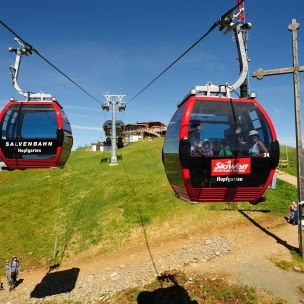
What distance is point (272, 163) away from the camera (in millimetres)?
6805

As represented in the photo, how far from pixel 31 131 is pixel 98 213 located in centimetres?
1536

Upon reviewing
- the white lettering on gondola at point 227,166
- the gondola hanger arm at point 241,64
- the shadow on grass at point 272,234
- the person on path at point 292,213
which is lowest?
the shadow on grass at point 272,234

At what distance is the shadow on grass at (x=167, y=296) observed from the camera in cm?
1284

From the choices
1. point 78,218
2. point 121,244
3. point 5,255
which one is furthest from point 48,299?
point 78,218

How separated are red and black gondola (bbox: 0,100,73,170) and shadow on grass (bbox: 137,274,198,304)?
787cm

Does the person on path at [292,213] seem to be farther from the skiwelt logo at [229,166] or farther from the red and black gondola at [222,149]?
the skiwelt logo at [229,166]

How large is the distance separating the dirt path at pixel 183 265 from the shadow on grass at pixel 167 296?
1225 millimetres

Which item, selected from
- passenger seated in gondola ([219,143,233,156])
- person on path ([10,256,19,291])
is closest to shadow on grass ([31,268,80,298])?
person on path ([10,256,19,291])

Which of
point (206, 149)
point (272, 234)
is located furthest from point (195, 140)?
point (272, 234)

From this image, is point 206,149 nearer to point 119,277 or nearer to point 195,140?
point 195,140

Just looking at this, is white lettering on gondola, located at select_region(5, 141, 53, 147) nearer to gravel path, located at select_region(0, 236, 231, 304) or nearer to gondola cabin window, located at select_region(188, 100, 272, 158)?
gondola cabin window, located at select_region(188, 100, 272, 158)

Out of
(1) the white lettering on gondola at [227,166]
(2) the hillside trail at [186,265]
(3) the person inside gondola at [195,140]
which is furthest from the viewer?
(2) the hillside trail at [186,265]

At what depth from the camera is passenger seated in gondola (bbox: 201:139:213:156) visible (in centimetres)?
655

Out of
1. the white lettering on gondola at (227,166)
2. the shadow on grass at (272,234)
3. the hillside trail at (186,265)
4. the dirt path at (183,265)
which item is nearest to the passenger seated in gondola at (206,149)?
the white lettering on gondola at (227,166)
